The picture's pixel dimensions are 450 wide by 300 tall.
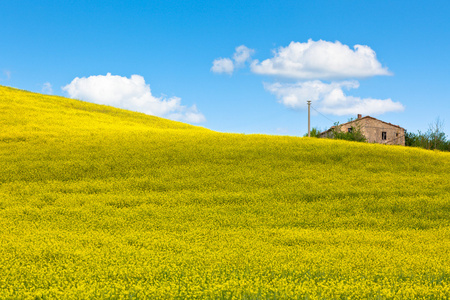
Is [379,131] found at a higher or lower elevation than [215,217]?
higher

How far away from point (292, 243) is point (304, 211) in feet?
11.9

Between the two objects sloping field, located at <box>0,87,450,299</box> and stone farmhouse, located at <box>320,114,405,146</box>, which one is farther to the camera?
stone farmhouse, located at <box>320,114,405,146</box>

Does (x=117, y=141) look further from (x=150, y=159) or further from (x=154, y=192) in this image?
(x=154, y=192)

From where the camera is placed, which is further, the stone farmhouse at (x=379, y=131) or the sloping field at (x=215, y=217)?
the stone farmhouse at (x=379, y=131)

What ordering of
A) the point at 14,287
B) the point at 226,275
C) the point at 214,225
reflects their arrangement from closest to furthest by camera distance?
the point at 14,287
the point at 226,275
the point at 214,225

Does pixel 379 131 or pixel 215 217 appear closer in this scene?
pixel 215 217

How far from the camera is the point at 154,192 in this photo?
57.4ft

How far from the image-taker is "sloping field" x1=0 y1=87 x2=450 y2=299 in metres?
8.77

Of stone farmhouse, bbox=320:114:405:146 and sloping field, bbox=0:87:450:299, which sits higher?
stone farmhouse, bbox=320:114:405:146

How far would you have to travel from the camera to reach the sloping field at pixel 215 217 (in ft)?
28.8

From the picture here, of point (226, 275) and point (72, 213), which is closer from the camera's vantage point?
point (226, 275)

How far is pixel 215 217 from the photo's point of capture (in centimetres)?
1488

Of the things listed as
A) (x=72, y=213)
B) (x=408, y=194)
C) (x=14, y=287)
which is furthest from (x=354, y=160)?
(x=14, y=287)

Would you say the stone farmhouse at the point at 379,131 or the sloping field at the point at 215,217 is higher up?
the stone farmhouse at the point at 379,131
